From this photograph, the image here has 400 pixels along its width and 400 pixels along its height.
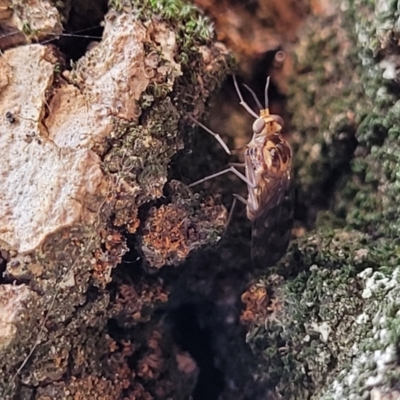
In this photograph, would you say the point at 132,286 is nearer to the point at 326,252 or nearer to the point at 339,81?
the point at 326,252

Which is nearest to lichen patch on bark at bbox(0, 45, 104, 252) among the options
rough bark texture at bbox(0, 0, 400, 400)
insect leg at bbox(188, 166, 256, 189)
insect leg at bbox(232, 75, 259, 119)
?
rough bark texture at bbox(0, 0, 400, 400)

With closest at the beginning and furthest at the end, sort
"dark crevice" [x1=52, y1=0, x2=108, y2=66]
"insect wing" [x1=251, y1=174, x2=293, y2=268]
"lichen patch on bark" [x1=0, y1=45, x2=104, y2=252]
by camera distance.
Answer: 1. "lichen patch on bark" [x1=0, y1=45, x2=104, y2=252]
2. "dark crevice" [x1=52, y1=0, x2=108, y2=66]
3. "insect wing" [x1=251, y1=174, x2=293, y2=268]

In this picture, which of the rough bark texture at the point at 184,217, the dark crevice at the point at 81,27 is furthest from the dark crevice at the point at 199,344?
the dark crevice at the point at 81,27

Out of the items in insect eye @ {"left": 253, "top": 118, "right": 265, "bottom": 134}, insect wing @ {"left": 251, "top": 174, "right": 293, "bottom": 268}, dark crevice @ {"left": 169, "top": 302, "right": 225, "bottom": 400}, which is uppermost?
insect eye @ {"left": 253, "top": 118, "right": 265, "bottom": 134}

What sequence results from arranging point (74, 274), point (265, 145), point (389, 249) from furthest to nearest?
point (265, 145)
point (389, 249)
point (74, 274)

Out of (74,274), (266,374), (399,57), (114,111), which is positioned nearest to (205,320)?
(266,374)

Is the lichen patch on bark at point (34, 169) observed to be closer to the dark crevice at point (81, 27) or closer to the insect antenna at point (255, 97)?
the dark crevice at point (81, 27)

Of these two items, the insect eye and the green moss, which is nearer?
the green moss

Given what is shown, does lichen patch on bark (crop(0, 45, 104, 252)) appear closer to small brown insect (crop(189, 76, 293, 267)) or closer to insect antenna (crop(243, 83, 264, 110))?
small brown insect (crop(189, 76, 293, 267))

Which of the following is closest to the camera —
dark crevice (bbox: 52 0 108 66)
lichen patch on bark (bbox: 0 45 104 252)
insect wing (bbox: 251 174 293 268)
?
lichen patch on bark (bbox: 0 45 104 252)
